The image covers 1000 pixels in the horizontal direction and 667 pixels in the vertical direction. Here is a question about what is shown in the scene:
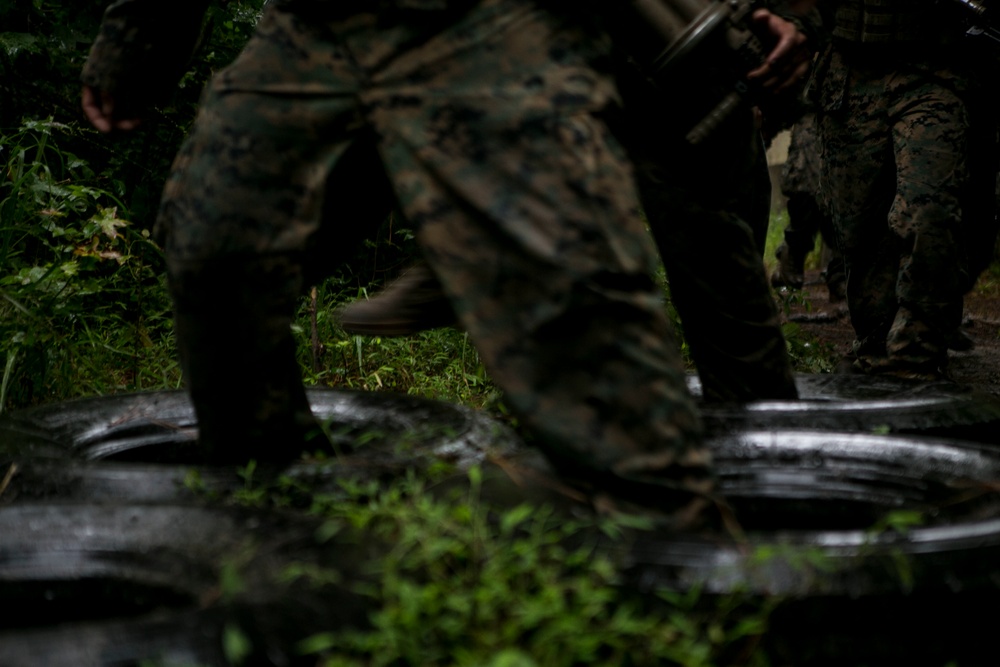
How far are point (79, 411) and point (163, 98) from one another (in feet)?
2.71

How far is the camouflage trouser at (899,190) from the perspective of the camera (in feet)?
17.1

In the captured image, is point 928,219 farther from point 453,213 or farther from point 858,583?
point 858,583

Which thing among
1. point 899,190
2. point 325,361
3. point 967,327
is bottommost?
point 967,327

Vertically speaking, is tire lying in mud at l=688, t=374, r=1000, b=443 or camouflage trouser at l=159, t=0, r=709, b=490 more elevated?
camouflage trouser at l=159, t=0, r=709, b=490

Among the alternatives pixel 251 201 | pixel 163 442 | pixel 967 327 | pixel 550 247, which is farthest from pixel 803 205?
pixel 550 247

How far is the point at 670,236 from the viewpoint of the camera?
3.46 meters

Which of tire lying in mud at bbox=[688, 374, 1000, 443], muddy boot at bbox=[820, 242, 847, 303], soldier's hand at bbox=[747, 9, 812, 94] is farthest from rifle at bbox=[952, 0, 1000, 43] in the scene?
muddy boot at bbox=[820, 242, 847, 303]

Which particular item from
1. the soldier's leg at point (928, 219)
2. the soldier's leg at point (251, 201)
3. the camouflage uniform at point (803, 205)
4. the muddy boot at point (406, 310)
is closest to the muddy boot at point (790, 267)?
the camouflage uniform at point (803, 205)

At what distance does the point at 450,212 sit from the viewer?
7.01 ft

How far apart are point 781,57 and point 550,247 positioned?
3.53ft

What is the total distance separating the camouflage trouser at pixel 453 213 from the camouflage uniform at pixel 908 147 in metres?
3.29

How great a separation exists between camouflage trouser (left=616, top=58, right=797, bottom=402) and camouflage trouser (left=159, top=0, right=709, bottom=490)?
1046 mm

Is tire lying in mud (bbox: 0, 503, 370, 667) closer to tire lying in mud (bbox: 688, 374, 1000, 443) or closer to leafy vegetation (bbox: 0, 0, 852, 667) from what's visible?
leafy vegetation (bbox: 0, 0, 852, 667)

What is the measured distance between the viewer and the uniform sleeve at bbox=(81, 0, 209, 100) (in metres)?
2.69
